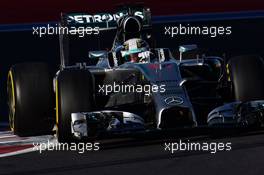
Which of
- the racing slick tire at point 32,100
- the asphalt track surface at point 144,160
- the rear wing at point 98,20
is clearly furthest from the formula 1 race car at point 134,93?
the rear wing at point 98,20

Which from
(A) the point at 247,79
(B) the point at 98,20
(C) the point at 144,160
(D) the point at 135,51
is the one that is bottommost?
(C) the point at 144,160

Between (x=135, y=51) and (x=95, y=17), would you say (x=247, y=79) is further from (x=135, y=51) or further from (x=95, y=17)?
(x=95, y=17)

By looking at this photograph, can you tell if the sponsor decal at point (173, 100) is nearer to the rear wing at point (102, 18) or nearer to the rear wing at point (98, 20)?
the rear wing at point (98, 20)

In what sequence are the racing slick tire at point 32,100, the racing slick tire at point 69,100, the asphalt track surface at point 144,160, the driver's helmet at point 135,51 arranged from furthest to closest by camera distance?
the driver's helmet at point 135,51, the racing slick tire at point 32,100, the racing slick tire at point 69,100, the asphalt track surface at point 144,160

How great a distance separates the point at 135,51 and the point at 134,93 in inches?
38.9

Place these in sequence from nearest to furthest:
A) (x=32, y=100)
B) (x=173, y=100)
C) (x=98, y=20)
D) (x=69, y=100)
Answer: (x=69, y=100) → (x=173, y=100) → (x=32, y=100) → (x=98, y=20)

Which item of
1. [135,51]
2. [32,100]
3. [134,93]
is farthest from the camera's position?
[135,51]

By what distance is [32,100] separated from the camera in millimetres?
8203

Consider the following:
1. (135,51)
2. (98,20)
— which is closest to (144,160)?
(135,51)

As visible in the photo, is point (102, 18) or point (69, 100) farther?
point (102, 18)

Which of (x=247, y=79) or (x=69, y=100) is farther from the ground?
(x=247, y=79)

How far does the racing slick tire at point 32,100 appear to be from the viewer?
8.20 metres

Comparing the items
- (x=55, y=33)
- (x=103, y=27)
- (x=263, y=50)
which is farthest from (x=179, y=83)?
(x=55, y=33)

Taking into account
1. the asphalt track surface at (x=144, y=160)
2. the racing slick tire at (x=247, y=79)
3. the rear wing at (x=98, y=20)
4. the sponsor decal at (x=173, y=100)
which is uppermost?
the rear wing at (x=98, y=20)
